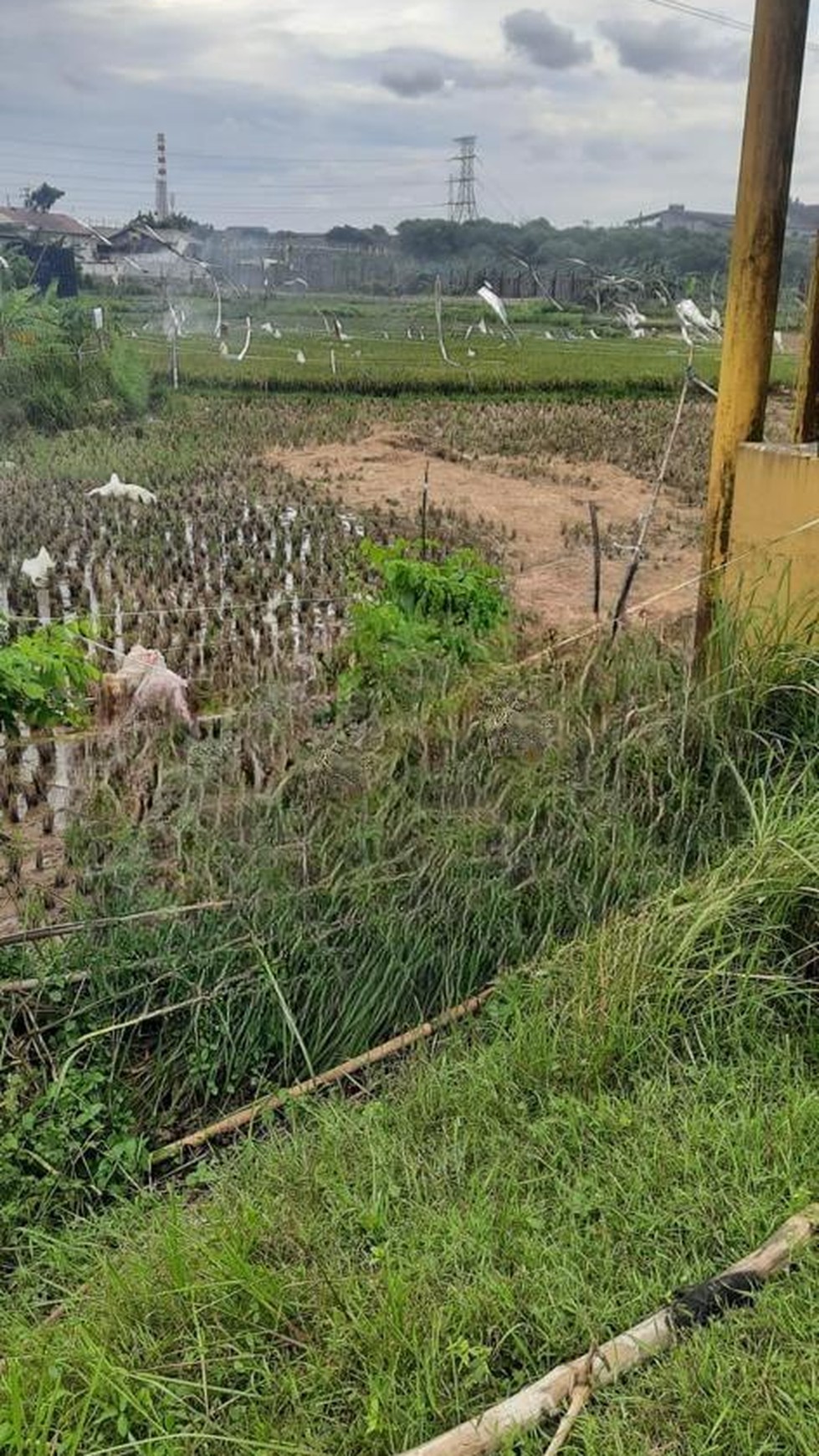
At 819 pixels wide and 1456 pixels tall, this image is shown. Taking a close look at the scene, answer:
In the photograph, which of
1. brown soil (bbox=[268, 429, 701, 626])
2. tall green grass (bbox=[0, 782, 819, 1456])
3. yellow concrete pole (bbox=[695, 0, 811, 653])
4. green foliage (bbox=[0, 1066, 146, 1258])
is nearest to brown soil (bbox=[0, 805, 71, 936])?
green foliage (bbox=[0, 1066, 146, 1258])

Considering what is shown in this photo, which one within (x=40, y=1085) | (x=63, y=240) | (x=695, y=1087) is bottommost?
(x=40, y=1085)

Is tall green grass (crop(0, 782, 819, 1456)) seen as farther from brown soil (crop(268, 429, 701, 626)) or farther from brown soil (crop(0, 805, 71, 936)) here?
brown soil (crop(268, 429, 701, 626))

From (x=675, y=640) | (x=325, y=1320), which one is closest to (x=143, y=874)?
(x=325, y=1320)

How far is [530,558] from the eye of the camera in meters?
8.62

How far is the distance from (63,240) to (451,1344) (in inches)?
461

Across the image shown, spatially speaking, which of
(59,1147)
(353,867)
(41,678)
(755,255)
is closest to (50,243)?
(41,678)

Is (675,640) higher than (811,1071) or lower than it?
higher

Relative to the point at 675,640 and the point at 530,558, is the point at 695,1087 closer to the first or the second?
the point at 675,640

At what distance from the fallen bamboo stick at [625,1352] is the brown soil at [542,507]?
173 inches

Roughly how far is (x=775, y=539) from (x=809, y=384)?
0.69 meters

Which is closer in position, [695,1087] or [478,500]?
[695,1087]

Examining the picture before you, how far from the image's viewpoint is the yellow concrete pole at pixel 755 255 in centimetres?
365

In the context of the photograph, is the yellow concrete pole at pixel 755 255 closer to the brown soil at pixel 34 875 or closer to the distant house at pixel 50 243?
the brown soil at pixel 34 875

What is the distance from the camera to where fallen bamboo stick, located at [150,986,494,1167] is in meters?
2.62
